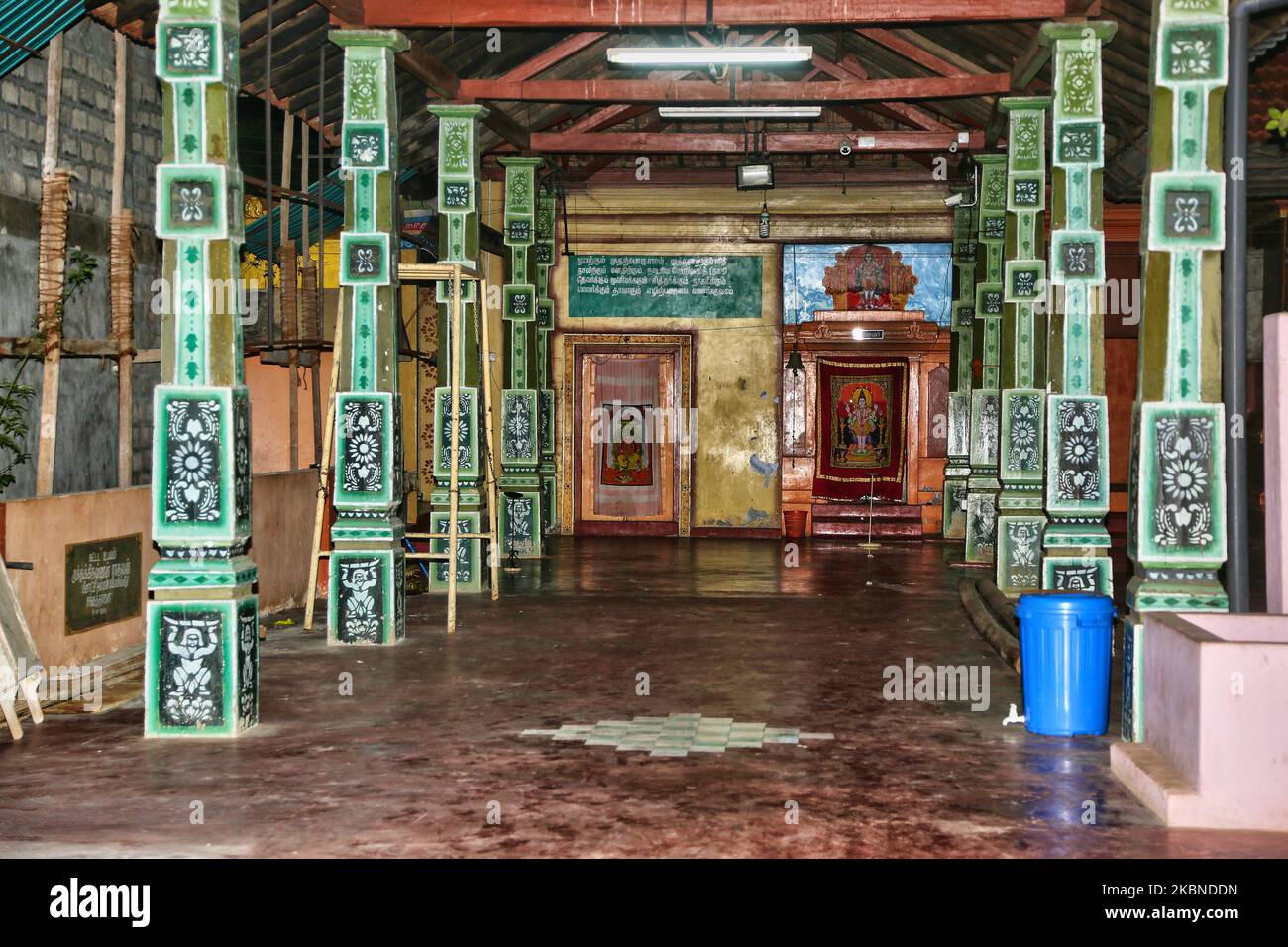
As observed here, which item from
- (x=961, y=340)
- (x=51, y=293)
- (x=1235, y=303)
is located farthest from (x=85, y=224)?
(x=961, y=340)

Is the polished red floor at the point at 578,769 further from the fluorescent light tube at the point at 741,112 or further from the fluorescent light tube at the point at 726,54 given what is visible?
the fluorescent light tube at the point at 741,112

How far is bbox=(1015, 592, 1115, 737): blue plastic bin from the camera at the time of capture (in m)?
Result: 7.03

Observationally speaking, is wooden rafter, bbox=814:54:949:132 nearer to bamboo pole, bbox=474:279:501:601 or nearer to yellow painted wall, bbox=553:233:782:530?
yellow painted wall, bbox=553:233:782:530

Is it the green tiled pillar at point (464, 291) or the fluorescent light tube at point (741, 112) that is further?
the fluorescent light tube at point (741, 112)

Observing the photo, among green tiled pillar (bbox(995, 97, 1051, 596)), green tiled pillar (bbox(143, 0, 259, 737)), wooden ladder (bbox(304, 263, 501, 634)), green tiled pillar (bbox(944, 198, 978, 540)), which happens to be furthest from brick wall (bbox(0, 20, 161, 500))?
green tiled pillar (bbox(944, 198, 978, 540))

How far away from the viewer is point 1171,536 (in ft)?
22.9

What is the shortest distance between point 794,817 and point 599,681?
3.13 metres

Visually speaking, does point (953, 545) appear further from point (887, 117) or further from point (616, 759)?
point (616, 759)

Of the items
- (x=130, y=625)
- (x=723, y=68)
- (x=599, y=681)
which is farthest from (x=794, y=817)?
(x=723, y=68)

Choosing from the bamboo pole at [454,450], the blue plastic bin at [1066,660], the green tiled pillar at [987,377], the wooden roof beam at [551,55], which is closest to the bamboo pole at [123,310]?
the bamboo pole at [454,450]

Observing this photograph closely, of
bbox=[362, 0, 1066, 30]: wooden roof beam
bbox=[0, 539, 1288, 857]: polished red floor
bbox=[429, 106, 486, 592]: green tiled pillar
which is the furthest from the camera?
bbox=[429, 106, 486, 592]: green tiled pillar

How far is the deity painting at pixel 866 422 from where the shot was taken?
20047 mm

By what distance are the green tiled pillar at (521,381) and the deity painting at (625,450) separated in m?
3.93

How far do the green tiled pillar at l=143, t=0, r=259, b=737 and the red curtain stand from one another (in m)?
13.7
